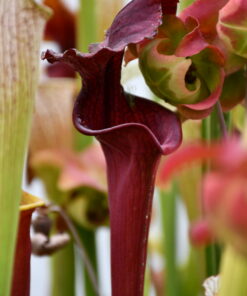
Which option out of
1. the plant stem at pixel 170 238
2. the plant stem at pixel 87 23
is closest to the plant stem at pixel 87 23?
the plant stem at pixel 87 23

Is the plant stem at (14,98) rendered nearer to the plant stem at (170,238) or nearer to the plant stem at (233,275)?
the plant stem at (233,275)

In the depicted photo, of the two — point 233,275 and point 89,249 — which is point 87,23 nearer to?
point 89,249

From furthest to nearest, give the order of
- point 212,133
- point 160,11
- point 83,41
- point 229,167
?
point 83,41 → point 212,133 → point 160,11 → point 229,167

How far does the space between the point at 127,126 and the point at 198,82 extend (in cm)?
6

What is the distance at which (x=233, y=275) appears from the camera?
28 cm

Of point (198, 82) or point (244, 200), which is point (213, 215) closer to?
point (244, 200)

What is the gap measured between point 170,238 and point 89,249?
3.8 inches

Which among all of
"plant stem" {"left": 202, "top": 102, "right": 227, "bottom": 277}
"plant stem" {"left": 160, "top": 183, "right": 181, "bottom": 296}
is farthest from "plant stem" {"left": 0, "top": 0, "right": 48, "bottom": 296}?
"plant stem" {"left": 160, "top": 183, "right": 181, "bottom": 296}

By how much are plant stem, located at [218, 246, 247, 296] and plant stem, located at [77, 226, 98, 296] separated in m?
0.49

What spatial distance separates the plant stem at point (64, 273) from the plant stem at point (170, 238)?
0.40ft

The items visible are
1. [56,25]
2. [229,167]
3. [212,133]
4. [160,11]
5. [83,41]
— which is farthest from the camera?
[56,25]

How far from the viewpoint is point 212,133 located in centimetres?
53

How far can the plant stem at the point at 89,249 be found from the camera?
2.56ft

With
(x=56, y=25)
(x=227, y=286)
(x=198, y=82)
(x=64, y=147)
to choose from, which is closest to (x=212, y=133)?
(x=198, y=82)
